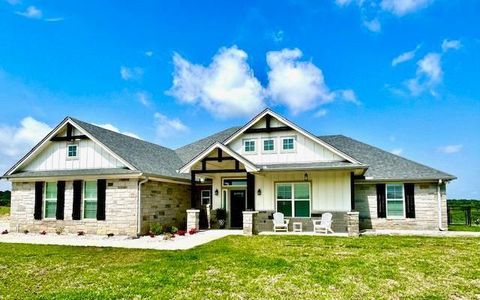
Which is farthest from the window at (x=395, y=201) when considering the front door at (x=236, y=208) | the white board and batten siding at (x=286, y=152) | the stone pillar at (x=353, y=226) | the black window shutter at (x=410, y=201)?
the front door at (x=236, y=208)

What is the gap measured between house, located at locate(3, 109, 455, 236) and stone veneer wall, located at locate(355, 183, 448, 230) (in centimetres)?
4

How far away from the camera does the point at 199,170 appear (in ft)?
56.7

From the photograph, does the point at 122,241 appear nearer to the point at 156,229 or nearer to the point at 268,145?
the point at 156,229

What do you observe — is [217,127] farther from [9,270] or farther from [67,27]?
[9,270]

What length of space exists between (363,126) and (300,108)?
357cm

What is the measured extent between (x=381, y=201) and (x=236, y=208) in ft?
23.1

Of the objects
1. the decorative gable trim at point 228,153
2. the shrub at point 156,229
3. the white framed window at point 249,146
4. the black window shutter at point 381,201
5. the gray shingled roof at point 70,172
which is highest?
the white framed window at point 249,146

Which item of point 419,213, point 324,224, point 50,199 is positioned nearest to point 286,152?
point 324,224

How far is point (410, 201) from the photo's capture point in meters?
17.7

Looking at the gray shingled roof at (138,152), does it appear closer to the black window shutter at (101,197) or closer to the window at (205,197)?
the window at (205,197)

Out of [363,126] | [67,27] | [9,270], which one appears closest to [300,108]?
[363,126]

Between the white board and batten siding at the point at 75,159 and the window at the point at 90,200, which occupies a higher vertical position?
the white board and batten siding at the point at 75,159

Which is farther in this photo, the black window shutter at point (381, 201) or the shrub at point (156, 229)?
the black window shutter at point (381, 201)

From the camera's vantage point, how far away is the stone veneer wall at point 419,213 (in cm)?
1748
